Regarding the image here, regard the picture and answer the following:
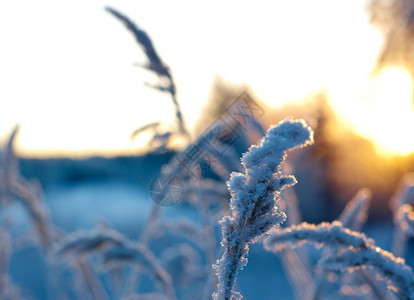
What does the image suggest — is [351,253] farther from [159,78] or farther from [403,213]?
[159,78]

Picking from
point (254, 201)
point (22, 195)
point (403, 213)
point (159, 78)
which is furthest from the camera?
point (22, 195)

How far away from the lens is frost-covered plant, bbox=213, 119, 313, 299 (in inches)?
21.3

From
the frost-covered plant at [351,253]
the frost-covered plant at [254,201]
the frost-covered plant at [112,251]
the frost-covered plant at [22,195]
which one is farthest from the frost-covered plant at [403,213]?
the frost-covered plant at [22,195]

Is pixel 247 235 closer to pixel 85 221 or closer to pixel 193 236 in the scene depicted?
pixel 193 236

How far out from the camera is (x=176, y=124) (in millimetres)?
1271

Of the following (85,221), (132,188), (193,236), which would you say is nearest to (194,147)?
(193,236)

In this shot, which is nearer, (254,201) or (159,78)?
(254,201)

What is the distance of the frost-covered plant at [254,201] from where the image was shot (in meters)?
0.54

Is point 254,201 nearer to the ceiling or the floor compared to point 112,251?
nearer to the ceiling

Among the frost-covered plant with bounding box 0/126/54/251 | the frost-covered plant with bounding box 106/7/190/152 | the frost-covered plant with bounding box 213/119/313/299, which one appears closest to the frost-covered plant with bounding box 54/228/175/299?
the frost-covered plant with bounding box 106/7/190/152

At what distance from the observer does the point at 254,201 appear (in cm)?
54

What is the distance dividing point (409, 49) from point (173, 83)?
4309 mm

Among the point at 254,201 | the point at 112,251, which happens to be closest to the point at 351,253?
the point at 254,201

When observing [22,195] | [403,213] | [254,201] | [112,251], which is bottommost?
[22,195]
